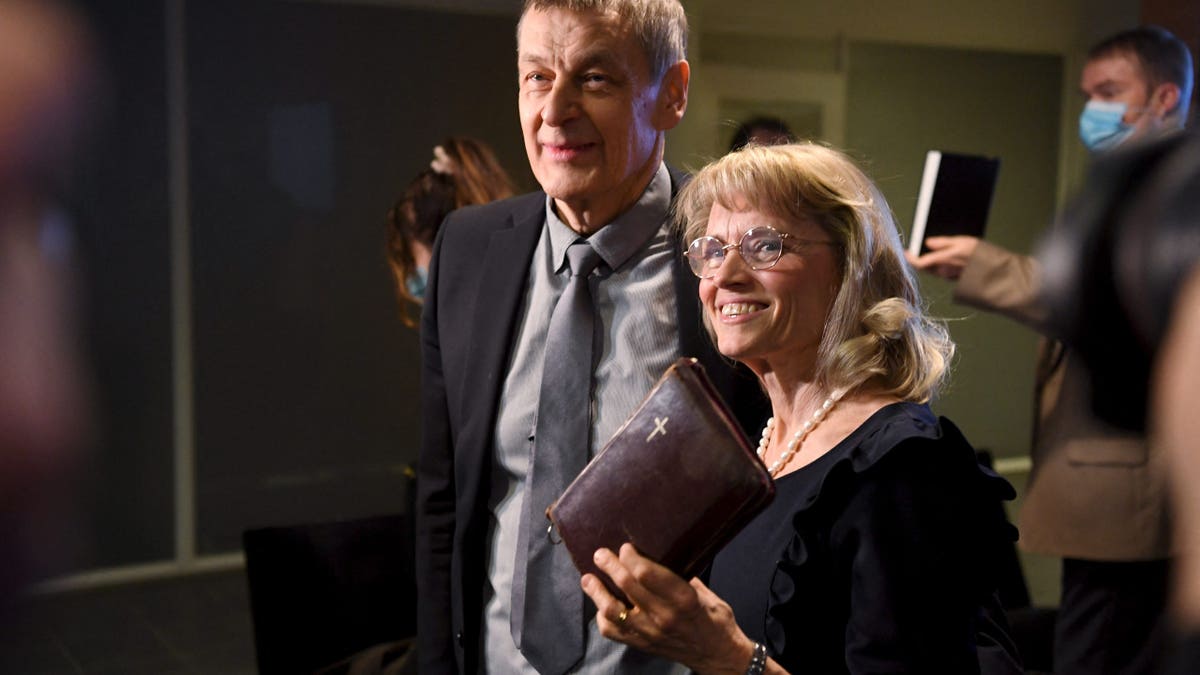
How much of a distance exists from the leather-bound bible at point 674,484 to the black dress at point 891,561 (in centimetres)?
16

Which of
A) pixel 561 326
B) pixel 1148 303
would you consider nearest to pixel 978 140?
pixel 561 326

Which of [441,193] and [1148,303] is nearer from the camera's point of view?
[1148,303]

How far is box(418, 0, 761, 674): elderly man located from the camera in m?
1.89

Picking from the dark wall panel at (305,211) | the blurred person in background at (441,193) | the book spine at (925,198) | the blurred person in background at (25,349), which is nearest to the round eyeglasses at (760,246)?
the blurred person in background at (25,349)

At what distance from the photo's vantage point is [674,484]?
1378 mm

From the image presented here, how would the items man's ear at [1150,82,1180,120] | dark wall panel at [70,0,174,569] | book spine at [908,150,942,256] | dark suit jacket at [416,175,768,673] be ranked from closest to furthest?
1. dark suit jacket at [416,175,768,673]
2. man's ear at [1150,82,1180,120]
3. book spine at [908,150,942,256]
4. dark wall panel at [70,0,174,569]

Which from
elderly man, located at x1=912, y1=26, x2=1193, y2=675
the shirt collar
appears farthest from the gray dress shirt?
elderly man, located at x1=912, y1=26, x2=1193, y2=675

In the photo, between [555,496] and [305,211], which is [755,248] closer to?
[555,496]

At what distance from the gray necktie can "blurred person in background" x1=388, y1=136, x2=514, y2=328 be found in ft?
4.91

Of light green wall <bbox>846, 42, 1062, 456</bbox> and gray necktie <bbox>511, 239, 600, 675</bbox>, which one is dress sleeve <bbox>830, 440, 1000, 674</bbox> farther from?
light green wall <bbox>846, 42, 1062, 456</bbox>

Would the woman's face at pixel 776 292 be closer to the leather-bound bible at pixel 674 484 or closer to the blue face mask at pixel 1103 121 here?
the leather-bound bible at pixel 674 484

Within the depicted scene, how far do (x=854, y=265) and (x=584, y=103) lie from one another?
547mm

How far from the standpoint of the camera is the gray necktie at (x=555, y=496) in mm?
1869

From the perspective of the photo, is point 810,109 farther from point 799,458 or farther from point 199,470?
point 799,458
